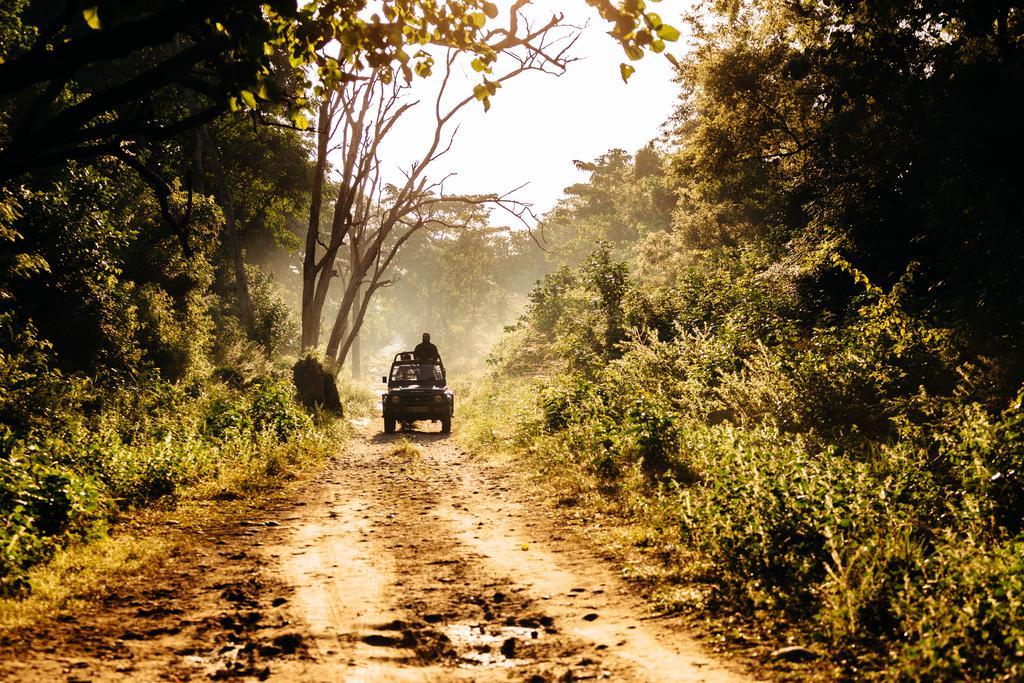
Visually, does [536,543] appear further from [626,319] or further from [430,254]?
[430,254]

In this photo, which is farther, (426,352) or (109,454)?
(426,352)

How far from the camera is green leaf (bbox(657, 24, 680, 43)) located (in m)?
3.59

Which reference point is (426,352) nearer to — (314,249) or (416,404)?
(416,404)

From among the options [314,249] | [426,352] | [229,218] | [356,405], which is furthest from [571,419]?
[229,218]

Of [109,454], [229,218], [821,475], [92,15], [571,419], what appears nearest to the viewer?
→ [92,15]

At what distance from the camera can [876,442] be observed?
289 inches

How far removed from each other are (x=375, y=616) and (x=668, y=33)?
4476 mm

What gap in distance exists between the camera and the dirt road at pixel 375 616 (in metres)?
3.50

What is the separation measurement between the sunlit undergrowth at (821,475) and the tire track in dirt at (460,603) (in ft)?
A: 2.36

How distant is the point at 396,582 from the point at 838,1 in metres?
11.4

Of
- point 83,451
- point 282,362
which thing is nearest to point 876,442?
point 83,451

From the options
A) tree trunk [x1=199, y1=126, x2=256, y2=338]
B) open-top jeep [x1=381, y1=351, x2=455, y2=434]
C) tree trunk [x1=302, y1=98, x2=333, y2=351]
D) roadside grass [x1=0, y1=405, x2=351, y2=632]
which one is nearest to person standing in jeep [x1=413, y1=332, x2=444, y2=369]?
open-top jeep [x1=381, y1=351, x2=455, y2=434]

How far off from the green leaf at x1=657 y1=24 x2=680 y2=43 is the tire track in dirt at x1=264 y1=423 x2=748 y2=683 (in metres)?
3.84

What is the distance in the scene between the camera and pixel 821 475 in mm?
5215
